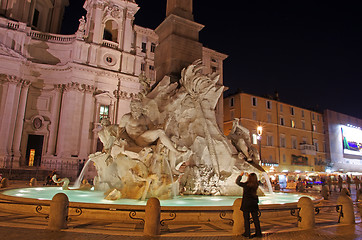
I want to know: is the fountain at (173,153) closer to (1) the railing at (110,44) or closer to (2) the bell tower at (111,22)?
(1) the railing at (110,44)

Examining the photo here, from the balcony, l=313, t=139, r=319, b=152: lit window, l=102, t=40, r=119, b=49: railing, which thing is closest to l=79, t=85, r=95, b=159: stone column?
l=102, t=40, r=119, b=49: railing

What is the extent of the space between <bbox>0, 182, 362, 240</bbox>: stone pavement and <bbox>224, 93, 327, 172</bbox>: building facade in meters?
30.8

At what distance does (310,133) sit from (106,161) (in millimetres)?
43887

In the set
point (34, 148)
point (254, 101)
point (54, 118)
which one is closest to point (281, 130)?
point (254, 101)

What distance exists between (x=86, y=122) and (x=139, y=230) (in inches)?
1109

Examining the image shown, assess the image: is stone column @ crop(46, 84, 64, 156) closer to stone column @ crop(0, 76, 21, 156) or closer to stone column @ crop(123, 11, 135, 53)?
stone column @ crop(0, 76, 21, 156)

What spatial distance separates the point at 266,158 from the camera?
38875 mm

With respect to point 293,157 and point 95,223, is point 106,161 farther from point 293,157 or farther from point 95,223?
point 293,157

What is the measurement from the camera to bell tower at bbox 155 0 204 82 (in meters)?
11.4

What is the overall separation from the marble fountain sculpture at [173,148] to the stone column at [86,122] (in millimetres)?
21622

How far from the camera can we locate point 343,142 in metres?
50.2

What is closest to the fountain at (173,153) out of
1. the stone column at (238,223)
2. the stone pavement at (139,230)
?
the stone pavement at (139,230)

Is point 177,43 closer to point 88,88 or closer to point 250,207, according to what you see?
point 250,207

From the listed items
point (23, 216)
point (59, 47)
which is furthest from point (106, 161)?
point (59, 47)
